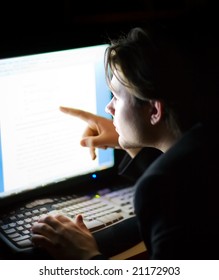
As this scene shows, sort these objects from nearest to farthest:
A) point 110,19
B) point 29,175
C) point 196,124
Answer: point 196,124 → point 29,175 → point 110,19

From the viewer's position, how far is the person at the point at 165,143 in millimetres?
900

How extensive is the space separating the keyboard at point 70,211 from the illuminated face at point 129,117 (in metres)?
0.16

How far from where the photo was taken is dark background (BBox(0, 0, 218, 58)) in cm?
119

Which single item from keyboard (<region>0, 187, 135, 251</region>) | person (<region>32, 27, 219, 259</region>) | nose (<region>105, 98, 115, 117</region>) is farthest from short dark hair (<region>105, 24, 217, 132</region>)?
keyboard (<region>0, 187, 135, 251</region>)

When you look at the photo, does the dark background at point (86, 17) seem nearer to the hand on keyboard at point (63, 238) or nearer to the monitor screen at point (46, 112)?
the monitor screen at point (46, 112)

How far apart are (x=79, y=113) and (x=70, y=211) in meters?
0.22

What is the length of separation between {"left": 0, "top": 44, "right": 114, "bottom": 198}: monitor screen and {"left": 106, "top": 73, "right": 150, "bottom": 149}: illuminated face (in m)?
0.12

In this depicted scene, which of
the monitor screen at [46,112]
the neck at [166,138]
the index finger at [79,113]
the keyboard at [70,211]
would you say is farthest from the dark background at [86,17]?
the keyboard at [70,211]

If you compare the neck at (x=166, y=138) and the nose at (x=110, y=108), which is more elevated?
the nose at (x=110, y=108)

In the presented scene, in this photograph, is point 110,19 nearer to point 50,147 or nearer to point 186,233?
point 50,147

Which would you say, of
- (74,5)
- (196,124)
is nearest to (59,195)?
(196,124)
